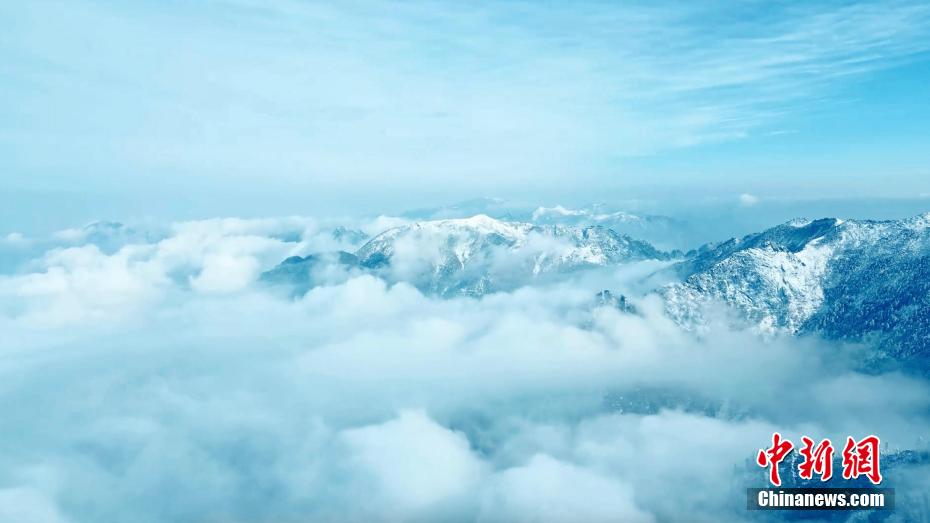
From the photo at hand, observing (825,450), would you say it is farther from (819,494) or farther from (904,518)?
(904,518)

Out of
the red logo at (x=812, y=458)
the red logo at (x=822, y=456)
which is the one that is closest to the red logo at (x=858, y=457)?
the red logo at (x=822, y=456)

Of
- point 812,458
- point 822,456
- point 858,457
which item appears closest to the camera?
point 812,458

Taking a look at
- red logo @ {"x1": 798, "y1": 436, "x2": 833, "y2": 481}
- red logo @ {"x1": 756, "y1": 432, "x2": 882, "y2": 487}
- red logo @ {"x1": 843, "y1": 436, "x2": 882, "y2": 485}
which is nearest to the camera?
red logo @ {"x1": 798, "y1": 436, "x2": 833, "y2": 481}

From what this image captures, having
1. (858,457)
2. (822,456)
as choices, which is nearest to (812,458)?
(822,456)

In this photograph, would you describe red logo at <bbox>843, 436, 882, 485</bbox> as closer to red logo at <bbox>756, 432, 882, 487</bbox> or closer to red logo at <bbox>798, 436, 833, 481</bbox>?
red logo at <bbox>756, 432, 882, 487</bbox>

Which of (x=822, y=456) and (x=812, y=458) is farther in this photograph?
(x=822, y=456)

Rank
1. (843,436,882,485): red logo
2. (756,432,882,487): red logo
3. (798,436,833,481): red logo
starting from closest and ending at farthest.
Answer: (798,436,833,481): red logo → (756,432,882,487): red logo → (843,436,882,485): red logo

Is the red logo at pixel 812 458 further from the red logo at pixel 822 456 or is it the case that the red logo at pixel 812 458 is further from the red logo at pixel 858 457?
the red logo at pixel 858 457

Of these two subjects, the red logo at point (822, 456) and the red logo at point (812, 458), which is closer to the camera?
the red logo at point (812, 458)

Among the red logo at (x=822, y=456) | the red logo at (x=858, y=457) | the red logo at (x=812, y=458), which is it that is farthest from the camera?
the red logo at (x=858, y=457)

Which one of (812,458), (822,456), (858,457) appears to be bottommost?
(858,457)

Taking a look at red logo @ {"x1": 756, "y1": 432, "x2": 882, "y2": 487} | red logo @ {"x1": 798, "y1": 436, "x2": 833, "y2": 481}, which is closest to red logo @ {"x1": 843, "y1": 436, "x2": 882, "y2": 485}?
red logo @ {"x1": 756, "y1": 432, "x2": 882, "y2": 487}

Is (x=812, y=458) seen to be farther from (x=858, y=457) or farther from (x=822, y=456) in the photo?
(x=858, y=457)
